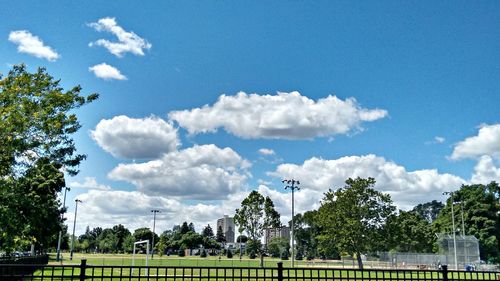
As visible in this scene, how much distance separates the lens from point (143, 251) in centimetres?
11950

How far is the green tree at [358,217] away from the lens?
50.0m

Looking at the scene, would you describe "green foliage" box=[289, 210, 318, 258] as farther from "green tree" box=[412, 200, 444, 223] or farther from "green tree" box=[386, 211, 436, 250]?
"green tree" box=[412, 200, 444, 223]

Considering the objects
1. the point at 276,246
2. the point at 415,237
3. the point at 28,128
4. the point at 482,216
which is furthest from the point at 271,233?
the point at 28,128

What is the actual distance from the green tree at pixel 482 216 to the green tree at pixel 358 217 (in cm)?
2876

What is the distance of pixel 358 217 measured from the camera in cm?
5047

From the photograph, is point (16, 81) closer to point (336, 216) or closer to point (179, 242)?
point (336, 216)

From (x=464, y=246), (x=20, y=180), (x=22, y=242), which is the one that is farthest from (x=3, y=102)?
(x=464, y=246)

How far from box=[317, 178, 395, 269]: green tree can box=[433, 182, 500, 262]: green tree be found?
94.4ft

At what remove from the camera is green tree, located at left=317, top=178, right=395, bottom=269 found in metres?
50.0

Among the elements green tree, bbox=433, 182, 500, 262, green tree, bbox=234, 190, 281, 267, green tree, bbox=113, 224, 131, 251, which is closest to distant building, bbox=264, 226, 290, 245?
green tree, bbox=234, 190, 281, 267

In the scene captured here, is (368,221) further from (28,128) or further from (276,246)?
(276,246)

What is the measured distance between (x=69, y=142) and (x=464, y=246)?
167 ft

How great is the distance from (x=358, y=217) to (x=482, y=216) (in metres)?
34.4

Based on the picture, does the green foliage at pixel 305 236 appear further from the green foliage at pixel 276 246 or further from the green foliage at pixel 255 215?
the green foliage at pixel 255 215
